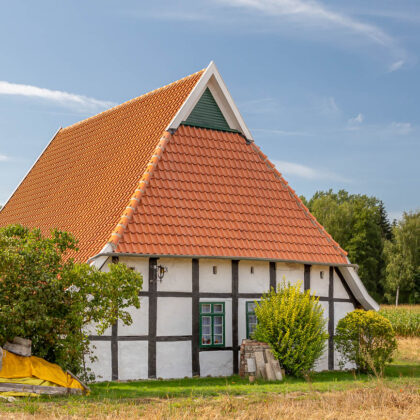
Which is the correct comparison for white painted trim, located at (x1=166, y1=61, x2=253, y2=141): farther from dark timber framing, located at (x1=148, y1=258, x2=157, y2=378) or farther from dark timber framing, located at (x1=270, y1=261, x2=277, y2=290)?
dark timber framing, located at (x1=148, y1=258, x2=157, y2=378)

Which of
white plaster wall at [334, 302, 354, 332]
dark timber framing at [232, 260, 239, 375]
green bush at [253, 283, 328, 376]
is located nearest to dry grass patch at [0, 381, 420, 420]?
green bush at [253, 283, 328, 376]

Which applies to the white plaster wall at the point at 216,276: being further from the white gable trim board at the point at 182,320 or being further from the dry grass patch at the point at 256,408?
the dry grass patch at the point at 256,408

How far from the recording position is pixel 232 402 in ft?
38.3

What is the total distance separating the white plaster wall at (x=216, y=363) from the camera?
17.4 metres

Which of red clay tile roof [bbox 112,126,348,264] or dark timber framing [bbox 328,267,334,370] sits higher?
red clay tile roof [bbox 112,126,348,264]

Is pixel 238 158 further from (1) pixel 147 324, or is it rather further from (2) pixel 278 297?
(1) pixel 147 324

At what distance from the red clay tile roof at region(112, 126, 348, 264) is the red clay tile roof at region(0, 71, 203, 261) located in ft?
2.11

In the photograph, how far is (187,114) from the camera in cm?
2003

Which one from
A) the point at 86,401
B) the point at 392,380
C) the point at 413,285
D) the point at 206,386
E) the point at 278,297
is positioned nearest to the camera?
the point at 86,401

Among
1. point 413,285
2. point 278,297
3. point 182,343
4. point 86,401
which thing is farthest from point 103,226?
point 413,285

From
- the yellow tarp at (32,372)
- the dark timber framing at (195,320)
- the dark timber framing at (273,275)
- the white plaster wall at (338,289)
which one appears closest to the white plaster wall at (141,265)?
the dark timber framing at (195,320)

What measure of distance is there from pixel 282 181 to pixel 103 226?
239 inches

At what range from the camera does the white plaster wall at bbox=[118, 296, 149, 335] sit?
16500 millimetres

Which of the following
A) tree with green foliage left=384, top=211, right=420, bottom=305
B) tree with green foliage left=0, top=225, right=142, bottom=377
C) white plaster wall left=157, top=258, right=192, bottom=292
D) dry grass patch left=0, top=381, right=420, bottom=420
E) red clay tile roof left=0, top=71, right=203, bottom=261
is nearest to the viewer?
dry grass patch left=0, top=381, right=420, bottom=420
